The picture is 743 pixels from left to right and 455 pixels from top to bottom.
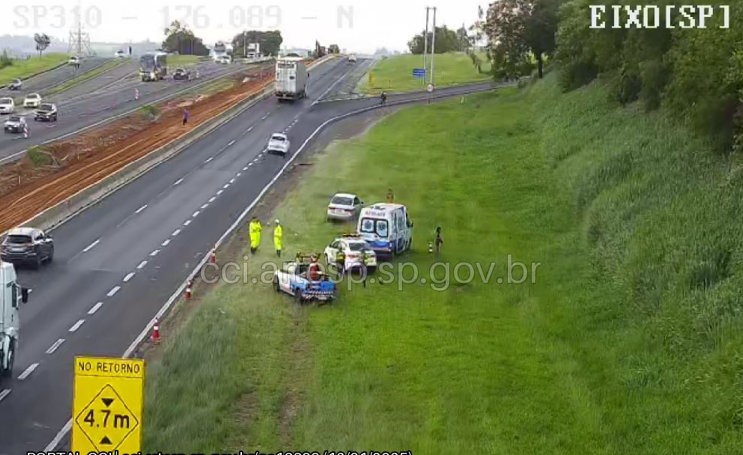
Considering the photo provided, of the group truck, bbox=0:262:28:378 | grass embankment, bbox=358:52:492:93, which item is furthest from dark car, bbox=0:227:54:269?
grass embankment, bbox=358:52:492:93

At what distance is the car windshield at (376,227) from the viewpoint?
36.4 meters

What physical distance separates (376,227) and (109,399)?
2562cm

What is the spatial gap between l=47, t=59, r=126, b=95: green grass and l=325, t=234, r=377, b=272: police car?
78.8 metres

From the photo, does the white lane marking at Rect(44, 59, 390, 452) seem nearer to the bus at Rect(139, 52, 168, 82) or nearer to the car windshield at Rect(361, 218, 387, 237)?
the car windshield at Rect(361, 218, 387, 237)

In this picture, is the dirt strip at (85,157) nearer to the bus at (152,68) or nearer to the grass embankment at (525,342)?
the grass embankment at (525,342)

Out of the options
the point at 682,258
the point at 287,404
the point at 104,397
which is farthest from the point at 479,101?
the point at 104,397

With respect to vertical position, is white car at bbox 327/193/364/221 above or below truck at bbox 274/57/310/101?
below

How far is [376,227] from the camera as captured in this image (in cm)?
3644

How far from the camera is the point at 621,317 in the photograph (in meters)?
27.1

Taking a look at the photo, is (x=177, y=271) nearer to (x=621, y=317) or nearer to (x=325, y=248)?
(x=325, y=248)

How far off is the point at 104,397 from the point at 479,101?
79.9 m

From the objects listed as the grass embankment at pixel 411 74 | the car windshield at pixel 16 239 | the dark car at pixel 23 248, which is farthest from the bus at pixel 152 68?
the car windshield at pixel 16 239

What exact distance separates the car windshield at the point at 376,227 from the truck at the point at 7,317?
589 inches

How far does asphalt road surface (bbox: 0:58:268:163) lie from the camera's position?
6662 centimetres
